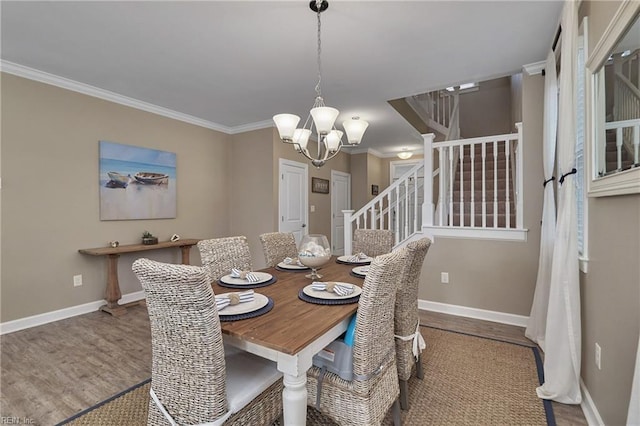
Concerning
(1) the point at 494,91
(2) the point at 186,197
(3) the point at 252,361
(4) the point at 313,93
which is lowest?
(3) the point at 252,361

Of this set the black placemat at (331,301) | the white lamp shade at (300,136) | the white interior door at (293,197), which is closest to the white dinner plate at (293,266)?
the black placemat at (331,301)

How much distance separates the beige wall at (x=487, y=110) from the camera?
18.2 ft

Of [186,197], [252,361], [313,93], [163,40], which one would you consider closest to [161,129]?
[186,197]

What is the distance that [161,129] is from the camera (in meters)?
4.16

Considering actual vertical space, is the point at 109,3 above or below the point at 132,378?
above

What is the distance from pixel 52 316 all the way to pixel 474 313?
4.52 metres

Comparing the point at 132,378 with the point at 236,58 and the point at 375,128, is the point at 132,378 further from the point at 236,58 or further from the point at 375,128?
the point at 375,128

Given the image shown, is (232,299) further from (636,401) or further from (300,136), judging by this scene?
(636,401)

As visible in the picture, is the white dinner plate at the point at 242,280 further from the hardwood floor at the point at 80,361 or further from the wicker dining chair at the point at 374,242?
the wicker dining chair at the point at 374,242

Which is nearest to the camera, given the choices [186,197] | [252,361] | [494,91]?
A: [252,361]

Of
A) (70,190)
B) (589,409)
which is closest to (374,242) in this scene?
(589,409)

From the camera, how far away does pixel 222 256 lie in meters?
2.22

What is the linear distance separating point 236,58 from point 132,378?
2.76 meters

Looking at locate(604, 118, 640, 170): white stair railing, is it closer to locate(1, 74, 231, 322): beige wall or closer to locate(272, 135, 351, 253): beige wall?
locate(272, 135, 351, 253): beige wall
